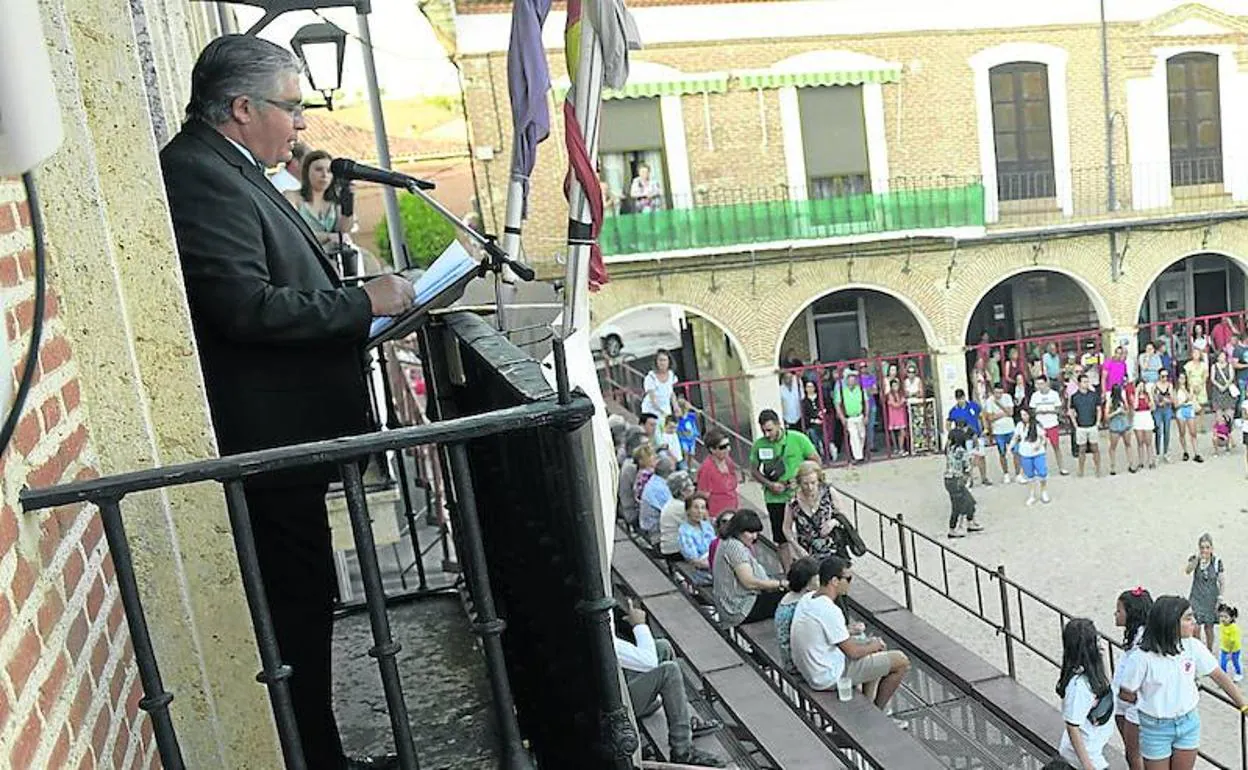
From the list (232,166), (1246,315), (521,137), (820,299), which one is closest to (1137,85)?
(1246,315)

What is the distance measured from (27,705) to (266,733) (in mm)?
870

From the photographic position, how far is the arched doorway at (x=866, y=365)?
58.8 ft

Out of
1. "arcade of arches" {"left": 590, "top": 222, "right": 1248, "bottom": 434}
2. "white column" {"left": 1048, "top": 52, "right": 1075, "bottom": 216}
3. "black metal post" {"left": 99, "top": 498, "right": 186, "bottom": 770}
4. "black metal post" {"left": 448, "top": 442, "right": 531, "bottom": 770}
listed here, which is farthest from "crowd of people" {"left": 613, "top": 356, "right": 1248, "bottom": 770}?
"white column" {"left": 1048, "top": 52, "right": 1075, "bottom": 216}

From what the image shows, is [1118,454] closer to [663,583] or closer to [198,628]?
[663,583]

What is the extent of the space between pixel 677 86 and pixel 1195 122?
33.0ft

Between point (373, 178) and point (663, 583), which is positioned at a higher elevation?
point (373, 178)

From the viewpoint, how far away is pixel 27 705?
1459 millimetres

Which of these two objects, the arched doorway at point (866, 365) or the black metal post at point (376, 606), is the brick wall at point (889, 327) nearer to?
the arched doorway at point (866, 365)

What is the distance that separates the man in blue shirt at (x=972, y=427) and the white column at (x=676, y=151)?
19.7 feet

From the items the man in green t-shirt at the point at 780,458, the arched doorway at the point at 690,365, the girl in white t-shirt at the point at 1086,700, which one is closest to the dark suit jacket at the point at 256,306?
Answer: the girl in white t-shirt at the point at 1086,700

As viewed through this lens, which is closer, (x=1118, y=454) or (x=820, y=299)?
(x=1118, y=454)

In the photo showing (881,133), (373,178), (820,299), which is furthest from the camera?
(820,299)

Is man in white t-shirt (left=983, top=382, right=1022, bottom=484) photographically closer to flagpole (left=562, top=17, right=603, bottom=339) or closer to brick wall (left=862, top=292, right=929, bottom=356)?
brick wall (left=862, top=292, right=929, bottom=356)

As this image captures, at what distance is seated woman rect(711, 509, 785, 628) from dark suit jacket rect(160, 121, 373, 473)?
18.2ft
